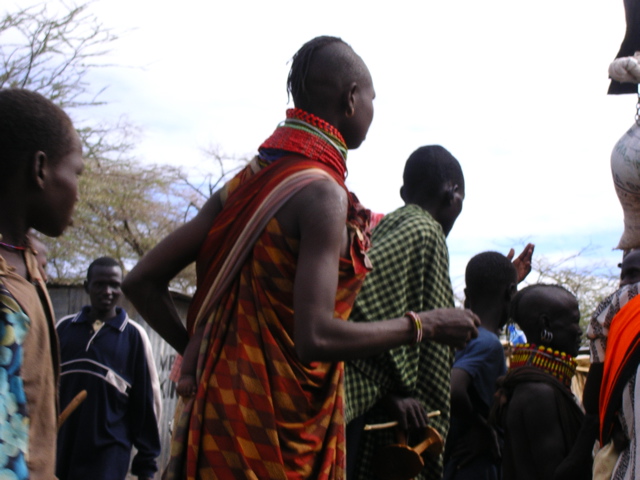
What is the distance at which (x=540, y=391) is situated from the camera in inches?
161

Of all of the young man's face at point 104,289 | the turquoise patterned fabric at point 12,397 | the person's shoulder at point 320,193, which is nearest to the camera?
the turquoise patterned fabric at point 12,397

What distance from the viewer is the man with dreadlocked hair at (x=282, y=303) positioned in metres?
2.39

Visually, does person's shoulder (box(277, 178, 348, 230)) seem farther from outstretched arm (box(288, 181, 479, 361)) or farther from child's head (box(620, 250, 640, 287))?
child's head (box(620, 250, 640, 287))

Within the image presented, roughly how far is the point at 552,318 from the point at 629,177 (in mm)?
1509

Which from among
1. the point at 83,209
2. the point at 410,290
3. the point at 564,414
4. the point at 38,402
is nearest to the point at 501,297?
the point at 564,414

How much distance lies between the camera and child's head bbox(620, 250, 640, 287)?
12.5 ft

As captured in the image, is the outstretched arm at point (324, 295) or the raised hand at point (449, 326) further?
the raised hand at point (449, 326)

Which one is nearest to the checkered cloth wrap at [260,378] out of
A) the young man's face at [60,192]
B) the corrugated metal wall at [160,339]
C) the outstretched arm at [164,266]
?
the outstretched arm at [164,266]

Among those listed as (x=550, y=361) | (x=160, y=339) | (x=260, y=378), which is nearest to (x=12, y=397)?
(x=260, y=378)

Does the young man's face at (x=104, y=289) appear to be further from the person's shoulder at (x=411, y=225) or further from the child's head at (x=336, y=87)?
the child's head at (x=336, y=87)

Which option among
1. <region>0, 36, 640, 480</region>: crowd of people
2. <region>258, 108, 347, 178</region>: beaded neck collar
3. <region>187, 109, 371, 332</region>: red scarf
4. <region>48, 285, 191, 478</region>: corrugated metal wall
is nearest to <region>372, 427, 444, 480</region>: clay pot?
<region>0, 36, 640, 480</region>: crowd of people

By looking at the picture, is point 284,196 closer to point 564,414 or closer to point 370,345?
point 370,345

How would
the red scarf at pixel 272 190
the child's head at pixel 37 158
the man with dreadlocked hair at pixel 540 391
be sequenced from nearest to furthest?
the child's head at pixel 37 158 < the red scarf at pixel 272 190 < the man with dreadlocked hair at pixel 540 391

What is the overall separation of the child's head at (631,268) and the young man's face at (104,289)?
4034 mm
